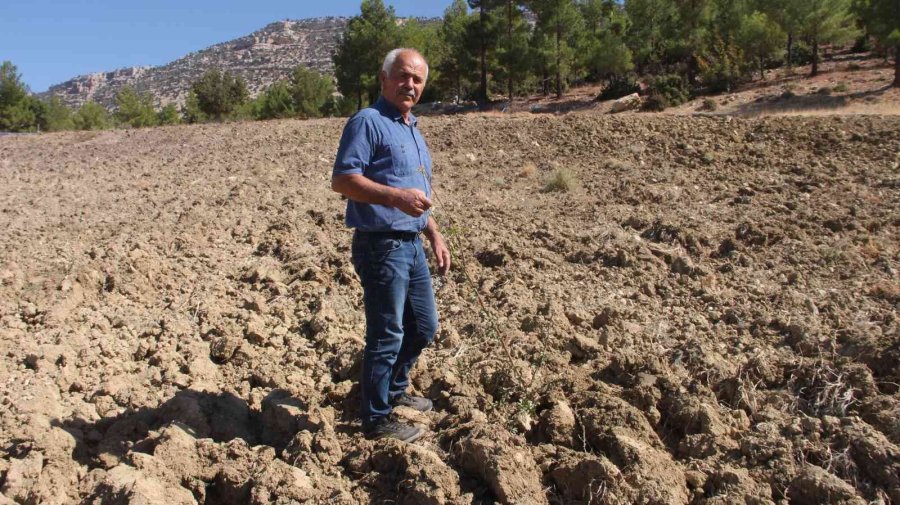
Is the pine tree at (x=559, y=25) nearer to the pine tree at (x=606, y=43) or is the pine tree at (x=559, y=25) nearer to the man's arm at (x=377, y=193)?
the pine tree at (x=606, y=43)

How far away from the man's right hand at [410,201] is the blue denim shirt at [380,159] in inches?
4.4

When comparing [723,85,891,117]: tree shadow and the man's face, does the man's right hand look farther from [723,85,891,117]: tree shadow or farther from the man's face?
[723,85,891,117]: tree shadow

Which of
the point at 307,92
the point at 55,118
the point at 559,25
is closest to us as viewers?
the point at 559,25

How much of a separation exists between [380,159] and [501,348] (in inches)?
60.0

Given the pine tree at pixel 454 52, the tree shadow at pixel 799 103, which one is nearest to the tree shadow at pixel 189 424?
the tree shadow at pixel 799 103

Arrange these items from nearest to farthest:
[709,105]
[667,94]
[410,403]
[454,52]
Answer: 1. [410,403]
2. [709,105]
3. [667,94]
4. [454,52]

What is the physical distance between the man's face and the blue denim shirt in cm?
4

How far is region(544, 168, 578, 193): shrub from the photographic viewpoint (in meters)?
7.31

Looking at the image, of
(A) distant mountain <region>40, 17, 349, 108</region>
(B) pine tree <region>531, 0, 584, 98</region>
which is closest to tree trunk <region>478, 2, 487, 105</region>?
(B) pine tree <region>531, 0, 584, 98</region>

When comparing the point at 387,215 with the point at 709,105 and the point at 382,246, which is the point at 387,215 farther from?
the point at 709,105

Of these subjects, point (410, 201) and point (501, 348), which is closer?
point (410, 201)

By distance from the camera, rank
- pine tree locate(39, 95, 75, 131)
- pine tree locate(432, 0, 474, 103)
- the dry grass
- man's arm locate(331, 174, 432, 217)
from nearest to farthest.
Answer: man's arm locate(331, 174, 432, 217) → the dry grass → pine tree locate(432, 0, 474, 103) → pine tree locate(39, 95, 75, 131)

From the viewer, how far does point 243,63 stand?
10862 centimetres

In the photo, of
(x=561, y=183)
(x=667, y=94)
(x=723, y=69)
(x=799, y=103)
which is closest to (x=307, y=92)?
(x=667, y=94)
